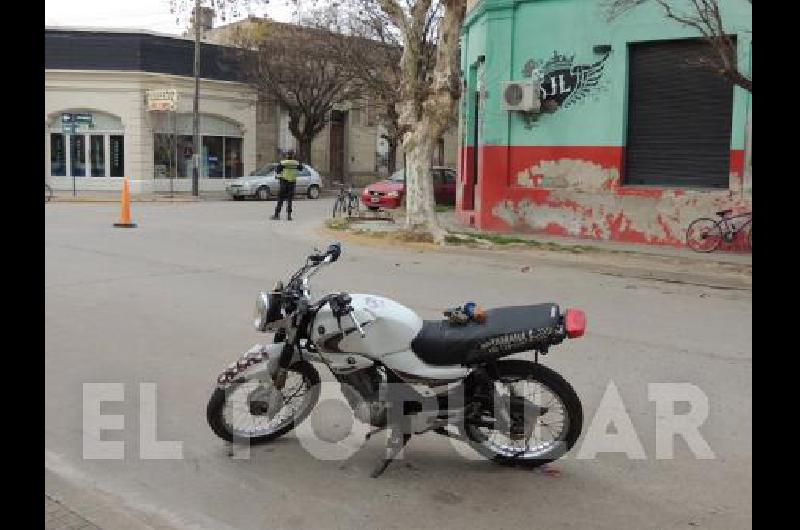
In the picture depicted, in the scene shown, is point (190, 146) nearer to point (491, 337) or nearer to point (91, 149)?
point (91, 149)

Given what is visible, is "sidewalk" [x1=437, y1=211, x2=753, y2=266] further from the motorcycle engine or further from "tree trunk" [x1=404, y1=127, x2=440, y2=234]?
the motorcycle engine

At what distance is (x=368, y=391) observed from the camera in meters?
4.76

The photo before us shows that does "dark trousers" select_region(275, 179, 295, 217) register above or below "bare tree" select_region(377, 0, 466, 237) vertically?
below

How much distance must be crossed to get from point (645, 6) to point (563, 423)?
530 inches

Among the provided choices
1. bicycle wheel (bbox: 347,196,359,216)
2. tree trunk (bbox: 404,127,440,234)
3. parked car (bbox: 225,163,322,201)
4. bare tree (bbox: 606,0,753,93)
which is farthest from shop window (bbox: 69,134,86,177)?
bare tree (bbox: 606,0,753,93)

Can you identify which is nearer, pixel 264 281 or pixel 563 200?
pixel 264 281

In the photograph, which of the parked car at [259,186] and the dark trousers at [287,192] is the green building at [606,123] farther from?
the parked car at [259,186]

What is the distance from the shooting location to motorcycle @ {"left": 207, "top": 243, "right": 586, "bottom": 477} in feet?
15.1

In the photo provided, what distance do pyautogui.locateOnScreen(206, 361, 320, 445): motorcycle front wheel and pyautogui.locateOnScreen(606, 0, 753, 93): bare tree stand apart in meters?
8.36

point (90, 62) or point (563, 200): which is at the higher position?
point (90, 62)

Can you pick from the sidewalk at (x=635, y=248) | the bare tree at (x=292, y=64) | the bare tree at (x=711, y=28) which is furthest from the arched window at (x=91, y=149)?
the bare tree at (x=711, y=28)
